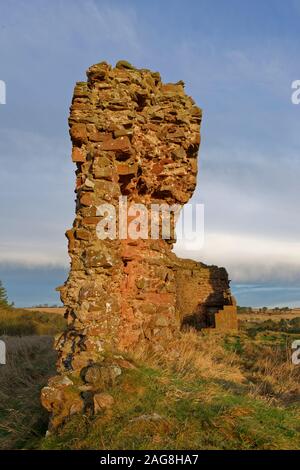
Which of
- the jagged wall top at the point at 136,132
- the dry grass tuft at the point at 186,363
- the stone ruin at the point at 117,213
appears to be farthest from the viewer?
the jagged wall top at the point at 136,132

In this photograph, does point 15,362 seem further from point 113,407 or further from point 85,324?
point 113,407

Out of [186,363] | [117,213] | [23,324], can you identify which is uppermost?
[117,213]

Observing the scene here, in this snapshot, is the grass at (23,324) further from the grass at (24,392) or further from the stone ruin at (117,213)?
the stone ruin at (117,213)

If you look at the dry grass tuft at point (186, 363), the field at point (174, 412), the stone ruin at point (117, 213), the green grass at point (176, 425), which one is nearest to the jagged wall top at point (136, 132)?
the stone ruin at point (117, 213)

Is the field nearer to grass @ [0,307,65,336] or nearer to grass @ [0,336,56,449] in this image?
grass @ [0,336,56,449]

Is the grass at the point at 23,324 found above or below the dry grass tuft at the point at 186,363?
below

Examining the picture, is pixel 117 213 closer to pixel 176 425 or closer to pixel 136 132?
pixel 136 132

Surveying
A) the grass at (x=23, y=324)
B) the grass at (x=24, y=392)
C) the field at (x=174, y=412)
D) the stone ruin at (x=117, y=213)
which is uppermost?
the stone ruin at (x=117, y=213)

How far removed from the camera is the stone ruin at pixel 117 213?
5.64m

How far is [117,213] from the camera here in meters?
6.79

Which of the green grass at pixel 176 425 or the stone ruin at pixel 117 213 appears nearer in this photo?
the green grass at pixel 176 425

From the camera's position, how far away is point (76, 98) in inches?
284

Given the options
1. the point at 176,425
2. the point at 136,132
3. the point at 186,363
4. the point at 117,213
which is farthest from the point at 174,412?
the point at 136,132

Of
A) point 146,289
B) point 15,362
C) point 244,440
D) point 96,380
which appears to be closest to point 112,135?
point 146,289
